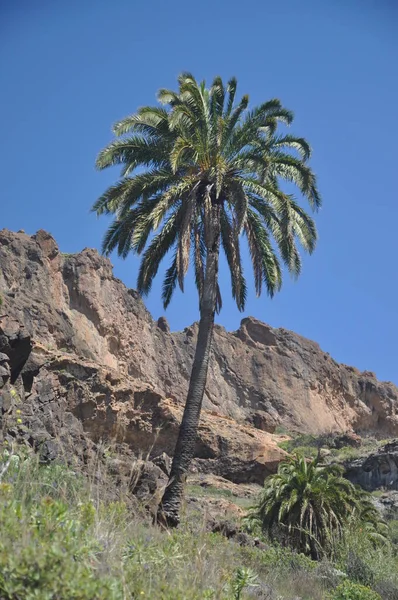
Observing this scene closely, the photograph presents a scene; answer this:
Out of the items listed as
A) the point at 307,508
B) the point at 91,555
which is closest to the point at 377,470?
the point at 307,508

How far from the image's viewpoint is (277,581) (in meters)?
10.5

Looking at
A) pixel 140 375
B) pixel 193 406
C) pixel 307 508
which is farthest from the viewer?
pixel 140 375

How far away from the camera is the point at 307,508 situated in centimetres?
1886

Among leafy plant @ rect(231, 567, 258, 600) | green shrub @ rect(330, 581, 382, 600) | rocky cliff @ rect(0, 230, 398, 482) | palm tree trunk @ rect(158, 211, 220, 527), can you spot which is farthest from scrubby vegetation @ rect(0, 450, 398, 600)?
palm tree trunk @ rect(158, 211, 220, 527)

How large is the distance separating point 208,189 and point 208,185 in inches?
9.1

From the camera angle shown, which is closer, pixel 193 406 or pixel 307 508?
pixel 193 406

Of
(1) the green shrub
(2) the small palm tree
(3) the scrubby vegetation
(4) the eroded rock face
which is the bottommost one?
(3) the scrubby vegetation

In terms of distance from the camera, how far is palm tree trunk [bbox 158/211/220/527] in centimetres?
1321

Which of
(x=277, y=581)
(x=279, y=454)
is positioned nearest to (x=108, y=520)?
(x=277, y=581)

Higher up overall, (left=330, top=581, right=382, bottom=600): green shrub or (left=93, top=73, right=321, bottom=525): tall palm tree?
(left=93, top=73, right=321, bottom=525): tall palm tree

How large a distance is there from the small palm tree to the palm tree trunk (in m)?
5.27

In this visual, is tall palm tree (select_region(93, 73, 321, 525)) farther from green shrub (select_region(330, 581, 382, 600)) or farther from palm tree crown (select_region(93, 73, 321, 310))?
green shrub (select_region(330, 581, 382, 600))

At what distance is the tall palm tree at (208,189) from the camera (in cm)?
1623

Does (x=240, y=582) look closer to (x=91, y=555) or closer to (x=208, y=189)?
(x=91, y=555)
